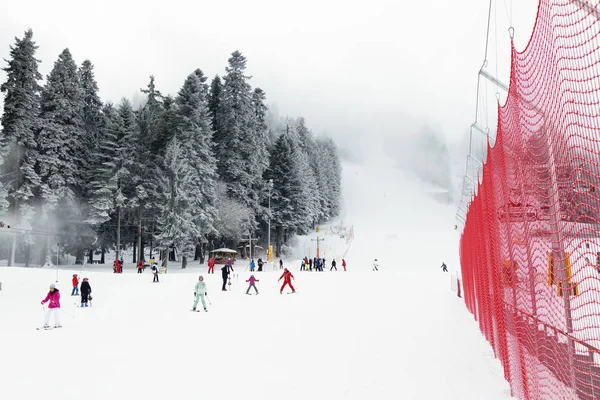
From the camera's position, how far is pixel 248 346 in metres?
10.5

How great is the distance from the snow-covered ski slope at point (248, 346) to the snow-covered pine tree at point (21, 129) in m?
15.6

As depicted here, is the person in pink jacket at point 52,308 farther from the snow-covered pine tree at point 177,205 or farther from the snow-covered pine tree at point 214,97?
the snow-covered pine tree at point 214,97

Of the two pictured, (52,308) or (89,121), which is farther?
(89,121)

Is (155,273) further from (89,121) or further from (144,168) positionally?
(89,121)

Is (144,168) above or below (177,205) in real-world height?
above

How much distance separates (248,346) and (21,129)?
3698 cm

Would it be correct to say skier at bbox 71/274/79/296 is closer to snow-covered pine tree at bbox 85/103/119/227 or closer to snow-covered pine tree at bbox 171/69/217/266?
snow-covered pine tree at bbox 171/69/217/266

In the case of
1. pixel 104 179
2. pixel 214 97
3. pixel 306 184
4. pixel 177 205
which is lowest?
pixel 177 205

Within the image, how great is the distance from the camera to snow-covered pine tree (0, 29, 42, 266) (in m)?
38.4

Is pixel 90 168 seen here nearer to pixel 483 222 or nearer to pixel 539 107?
pixel 483 222

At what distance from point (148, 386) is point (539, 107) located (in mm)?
6623

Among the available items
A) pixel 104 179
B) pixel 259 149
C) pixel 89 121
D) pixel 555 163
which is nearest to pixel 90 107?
pixel 89 121

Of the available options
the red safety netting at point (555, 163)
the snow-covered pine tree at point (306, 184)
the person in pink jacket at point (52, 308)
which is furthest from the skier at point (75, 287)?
the snow-covered pine tree at point (306, 184)

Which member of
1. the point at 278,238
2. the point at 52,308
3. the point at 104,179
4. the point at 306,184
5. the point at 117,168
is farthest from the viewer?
the point at 306,184
